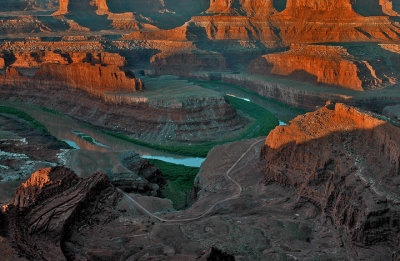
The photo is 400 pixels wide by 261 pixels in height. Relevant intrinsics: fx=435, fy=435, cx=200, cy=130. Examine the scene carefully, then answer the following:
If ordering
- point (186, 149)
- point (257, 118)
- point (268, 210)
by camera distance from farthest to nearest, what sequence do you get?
1. point (257, 118)
2. point (186, 149)
3. point (268, 210)

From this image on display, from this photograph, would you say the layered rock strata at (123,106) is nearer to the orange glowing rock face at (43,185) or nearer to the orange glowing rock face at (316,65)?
the orange glowing rock face at (316,65)

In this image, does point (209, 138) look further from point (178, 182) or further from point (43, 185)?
point (43, 185)

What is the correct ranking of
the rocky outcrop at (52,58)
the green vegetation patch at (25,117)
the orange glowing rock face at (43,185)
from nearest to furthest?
the orange glowing rock face at (43,185) → the green vegetation patch at (25,117) → the rocky outcrop at (52,58)

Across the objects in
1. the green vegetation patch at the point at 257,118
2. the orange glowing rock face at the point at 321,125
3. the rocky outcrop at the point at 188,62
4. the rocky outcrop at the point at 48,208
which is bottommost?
the green vegetation patch at the point at 257,118

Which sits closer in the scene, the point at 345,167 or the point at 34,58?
the point at 345,167

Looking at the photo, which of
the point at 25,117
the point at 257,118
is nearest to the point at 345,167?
the point at 257,118

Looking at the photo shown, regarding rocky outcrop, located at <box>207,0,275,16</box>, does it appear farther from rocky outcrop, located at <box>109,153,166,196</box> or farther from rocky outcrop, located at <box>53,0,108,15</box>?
rocky outcrop, located at <box>109,153,166,196</box>

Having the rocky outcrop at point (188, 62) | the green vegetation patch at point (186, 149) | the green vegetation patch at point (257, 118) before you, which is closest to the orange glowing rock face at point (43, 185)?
the green vegetation patch at point (186, 149)
